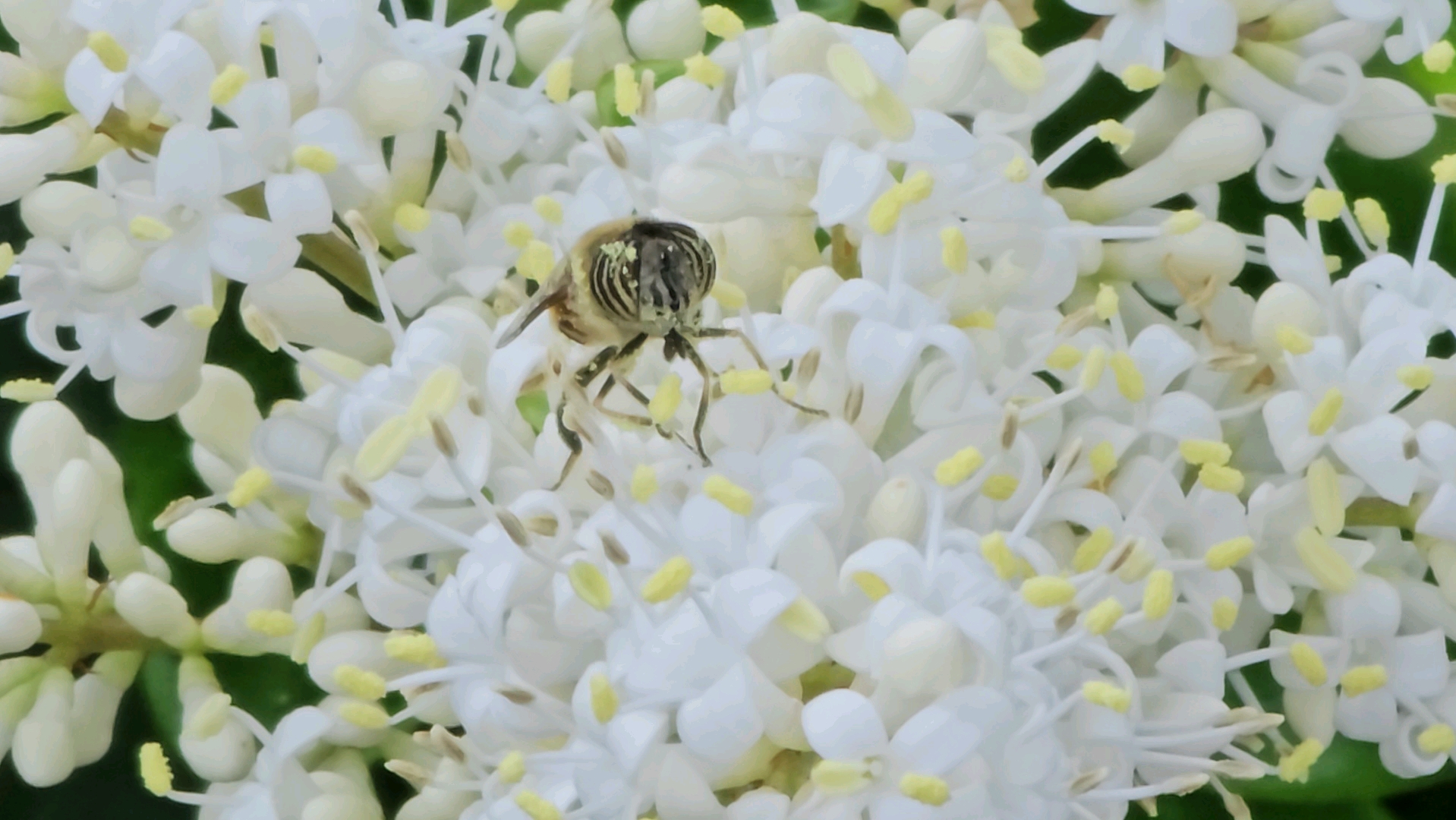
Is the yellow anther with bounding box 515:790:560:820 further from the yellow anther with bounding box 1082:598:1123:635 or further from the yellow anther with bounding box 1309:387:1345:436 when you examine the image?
the yellow anther with bounding box 1309:387:1345:436

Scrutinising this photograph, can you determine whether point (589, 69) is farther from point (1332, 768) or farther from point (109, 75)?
point (1332, 768)

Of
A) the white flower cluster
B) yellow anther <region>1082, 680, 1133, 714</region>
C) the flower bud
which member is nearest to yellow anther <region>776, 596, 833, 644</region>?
the white flower cluster

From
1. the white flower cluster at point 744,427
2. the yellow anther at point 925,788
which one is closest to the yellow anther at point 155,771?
the white flower cluster at point 744,427

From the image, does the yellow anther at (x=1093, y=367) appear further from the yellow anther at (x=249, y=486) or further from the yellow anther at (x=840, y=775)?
the yellow anther at (x=249, y=486)

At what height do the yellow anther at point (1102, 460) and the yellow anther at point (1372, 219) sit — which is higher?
the yellow anther at point (1372, 219)

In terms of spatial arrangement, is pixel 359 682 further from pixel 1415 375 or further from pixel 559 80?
pixel 1415 375

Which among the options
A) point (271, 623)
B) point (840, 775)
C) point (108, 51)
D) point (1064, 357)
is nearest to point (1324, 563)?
point (1064, 357)

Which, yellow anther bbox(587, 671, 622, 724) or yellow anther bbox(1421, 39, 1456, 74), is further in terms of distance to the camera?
yellow anther bbox(1421, 39, 1456, 74)
